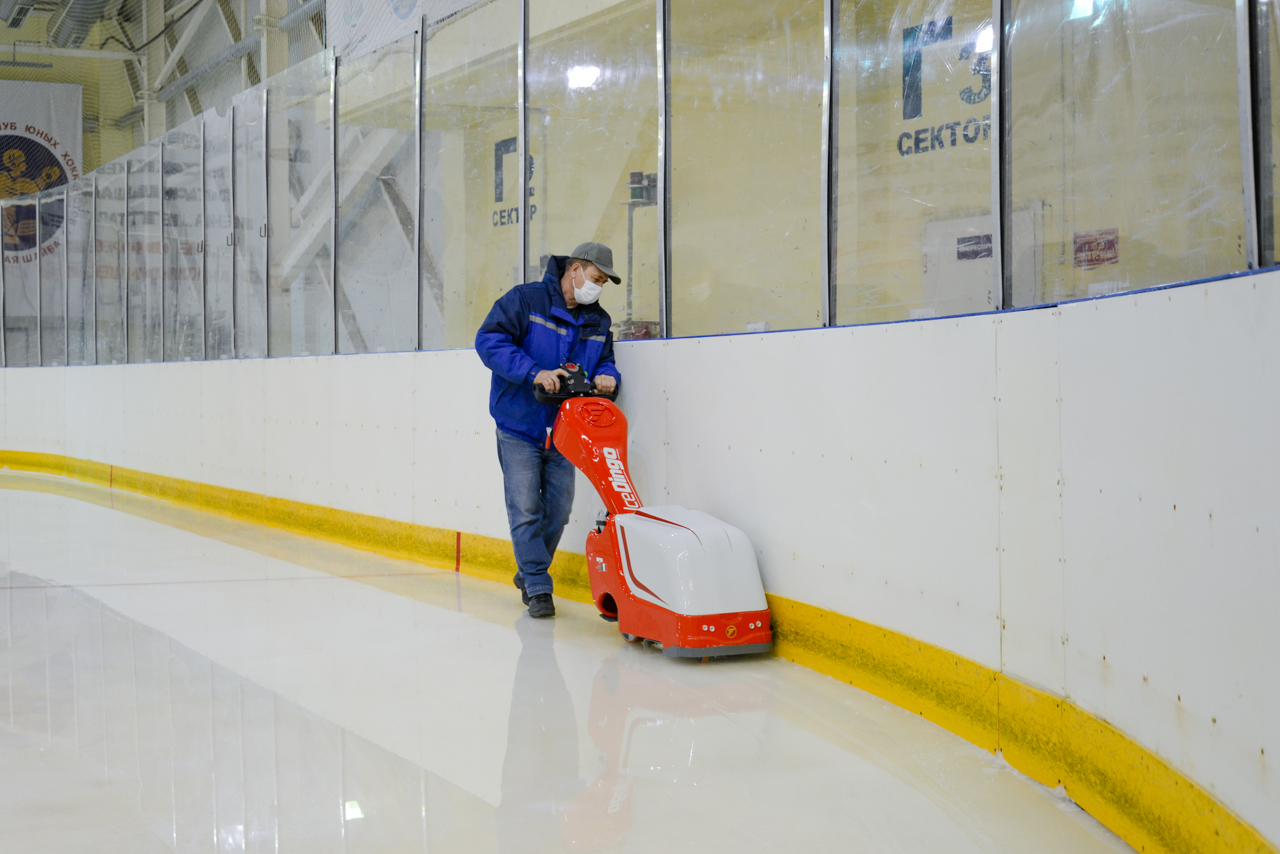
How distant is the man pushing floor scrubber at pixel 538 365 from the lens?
4.69 m

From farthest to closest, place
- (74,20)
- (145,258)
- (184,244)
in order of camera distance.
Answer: (74,20) → (145,258) → (184,244)

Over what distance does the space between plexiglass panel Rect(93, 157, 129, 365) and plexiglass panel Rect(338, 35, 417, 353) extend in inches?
227

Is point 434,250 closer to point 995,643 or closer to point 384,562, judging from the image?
point 384,562

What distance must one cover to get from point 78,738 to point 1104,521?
2.69m

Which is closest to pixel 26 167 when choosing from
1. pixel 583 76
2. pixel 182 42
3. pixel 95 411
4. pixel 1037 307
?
pixel 182 42

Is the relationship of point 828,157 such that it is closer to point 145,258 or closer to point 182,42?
point 145,258

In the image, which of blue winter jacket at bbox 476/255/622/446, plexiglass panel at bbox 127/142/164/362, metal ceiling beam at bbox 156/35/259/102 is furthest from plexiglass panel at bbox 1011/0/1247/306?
metal ceiling beam at bbox 156/35/259/102

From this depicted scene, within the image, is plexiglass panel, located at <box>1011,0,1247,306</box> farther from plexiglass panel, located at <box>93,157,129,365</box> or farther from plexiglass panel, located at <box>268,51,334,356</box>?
plexiglass panel, located at <box>93,157,129,365</box>

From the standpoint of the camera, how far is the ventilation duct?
18.0 m

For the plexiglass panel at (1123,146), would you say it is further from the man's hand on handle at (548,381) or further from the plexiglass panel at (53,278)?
the plexiglass panel at (53,278)

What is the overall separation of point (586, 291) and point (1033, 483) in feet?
7.63

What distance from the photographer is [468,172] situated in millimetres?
6438

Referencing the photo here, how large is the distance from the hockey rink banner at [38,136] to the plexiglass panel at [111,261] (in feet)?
21.8

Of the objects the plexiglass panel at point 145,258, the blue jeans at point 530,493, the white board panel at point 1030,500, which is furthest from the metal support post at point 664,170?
the plexiglass panel at point 145,258
